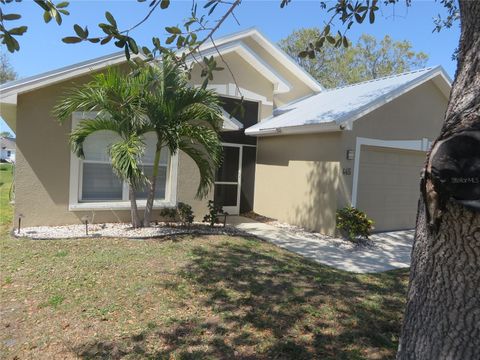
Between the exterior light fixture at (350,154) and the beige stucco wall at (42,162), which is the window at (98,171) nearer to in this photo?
the beige stucco wall at (42,162)

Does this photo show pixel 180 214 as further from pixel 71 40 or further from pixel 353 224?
pixel 71 40

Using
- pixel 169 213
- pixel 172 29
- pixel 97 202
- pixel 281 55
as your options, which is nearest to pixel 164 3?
pixel 172 29

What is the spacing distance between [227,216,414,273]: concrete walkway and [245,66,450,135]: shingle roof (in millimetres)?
2861

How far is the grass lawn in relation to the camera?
12.2 ft

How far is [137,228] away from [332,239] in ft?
15.7

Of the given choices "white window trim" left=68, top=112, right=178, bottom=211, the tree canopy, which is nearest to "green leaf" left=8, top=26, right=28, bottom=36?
"white window trim" left=68, top=112, right=178, bottom=211

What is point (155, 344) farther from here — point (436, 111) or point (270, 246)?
point (436, 111)

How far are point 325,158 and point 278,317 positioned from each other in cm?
606

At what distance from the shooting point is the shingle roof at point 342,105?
9.26 meters

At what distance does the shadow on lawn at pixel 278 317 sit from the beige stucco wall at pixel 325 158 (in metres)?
3.28

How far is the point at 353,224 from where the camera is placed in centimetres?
884

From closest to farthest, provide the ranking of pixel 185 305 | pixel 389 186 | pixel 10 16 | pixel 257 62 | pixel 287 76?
pixel 10 16 → pixel 185 305 → pixel 389 186 → pixel 257 62 → pixel 287 76

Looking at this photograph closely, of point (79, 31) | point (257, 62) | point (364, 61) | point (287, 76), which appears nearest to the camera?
point (79, 31)

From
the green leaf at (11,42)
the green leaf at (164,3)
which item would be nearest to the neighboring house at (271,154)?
the green leaf at (164,3)
